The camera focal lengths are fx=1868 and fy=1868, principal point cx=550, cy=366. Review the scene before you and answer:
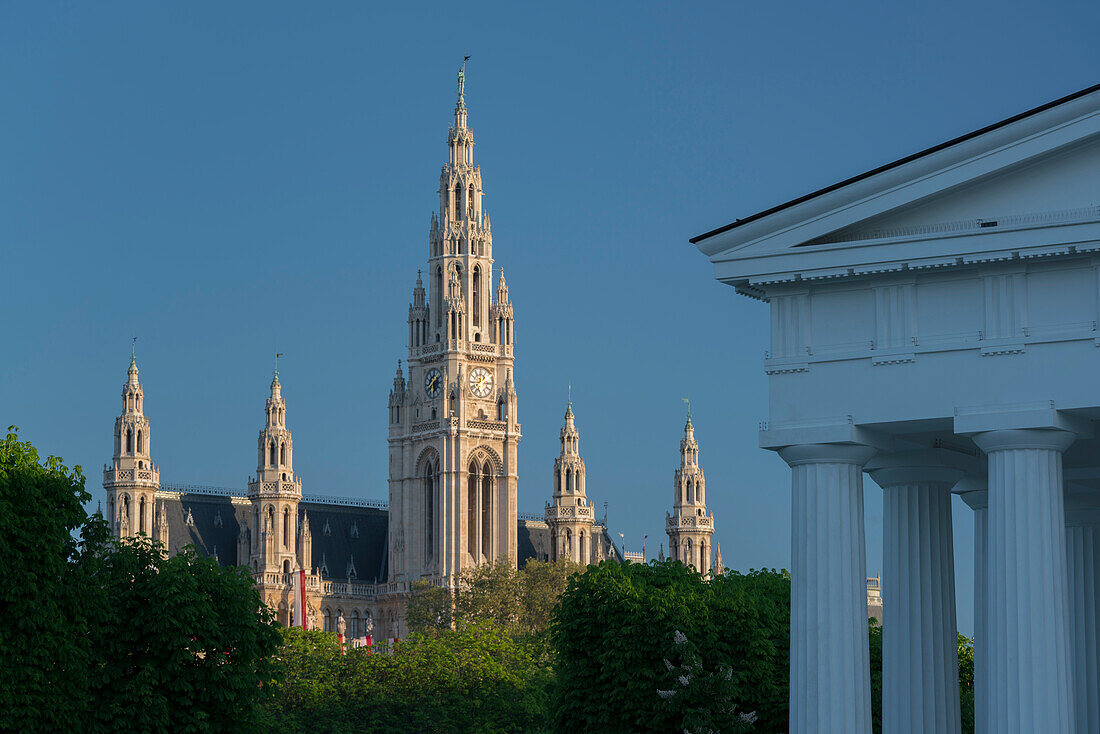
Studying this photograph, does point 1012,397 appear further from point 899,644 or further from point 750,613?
point 750,613

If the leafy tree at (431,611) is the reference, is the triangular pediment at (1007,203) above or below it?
above

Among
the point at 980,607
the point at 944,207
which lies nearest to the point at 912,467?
the point at 980,607

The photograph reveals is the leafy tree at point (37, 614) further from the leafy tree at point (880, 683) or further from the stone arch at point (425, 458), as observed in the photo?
the stone arch at point (425, 458)

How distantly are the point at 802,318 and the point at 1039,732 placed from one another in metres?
7.46

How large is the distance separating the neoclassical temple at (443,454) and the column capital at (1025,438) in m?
153

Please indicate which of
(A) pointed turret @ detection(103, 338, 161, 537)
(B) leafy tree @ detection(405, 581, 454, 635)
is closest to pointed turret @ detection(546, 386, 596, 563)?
(B) leafy tree @ detection(405, 581, 454, 635)

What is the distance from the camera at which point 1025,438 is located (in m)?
28.7

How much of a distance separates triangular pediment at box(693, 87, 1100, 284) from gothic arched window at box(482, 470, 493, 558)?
511 feet

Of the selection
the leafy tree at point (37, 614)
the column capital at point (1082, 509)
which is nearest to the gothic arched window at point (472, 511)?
the leafy tree at point (37, 614)

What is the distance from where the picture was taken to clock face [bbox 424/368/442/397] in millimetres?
187750

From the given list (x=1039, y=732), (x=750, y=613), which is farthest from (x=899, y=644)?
(x=750, y=613)

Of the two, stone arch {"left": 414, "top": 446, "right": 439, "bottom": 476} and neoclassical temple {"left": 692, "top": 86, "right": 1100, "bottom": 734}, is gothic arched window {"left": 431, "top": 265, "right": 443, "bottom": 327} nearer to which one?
stone arch {"left": 414, "top": 446, "right": 439, "bottom": 476}

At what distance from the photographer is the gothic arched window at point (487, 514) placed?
18550 cm

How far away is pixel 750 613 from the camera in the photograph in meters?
55.2
